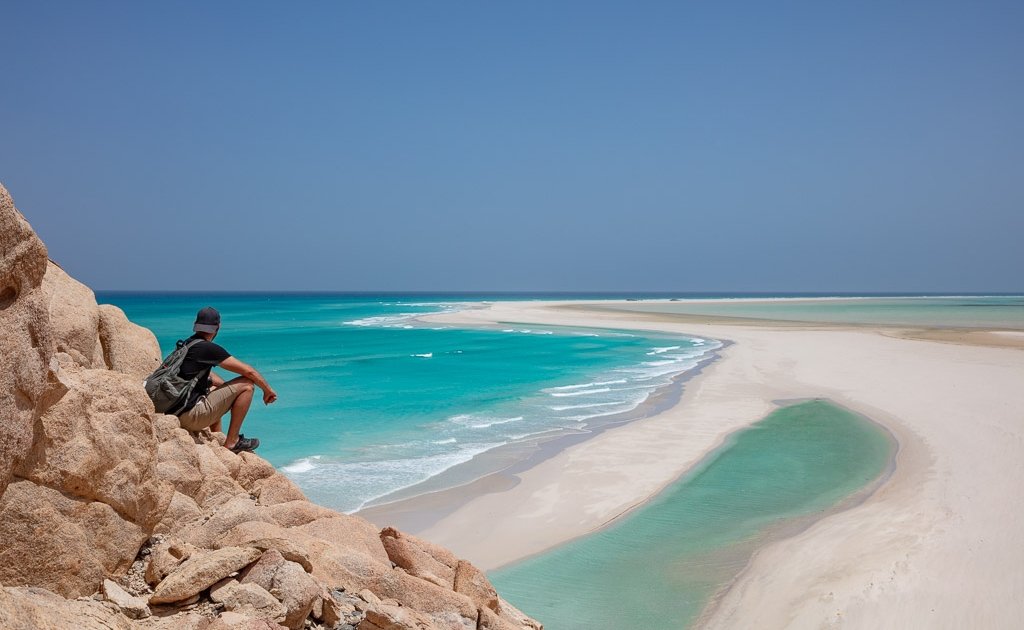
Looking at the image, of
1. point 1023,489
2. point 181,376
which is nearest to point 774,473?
point 1023,489

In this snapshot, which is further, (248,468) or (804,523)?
(804,523)

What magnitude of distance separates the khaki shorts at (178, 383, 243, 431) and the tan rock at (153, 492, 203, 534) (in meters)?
1.28

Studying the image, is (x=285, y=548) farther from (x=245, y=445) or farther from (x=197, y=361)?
(x=245, y=445)

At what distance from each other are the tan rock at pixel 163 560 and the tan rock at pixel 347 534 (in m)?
1.28

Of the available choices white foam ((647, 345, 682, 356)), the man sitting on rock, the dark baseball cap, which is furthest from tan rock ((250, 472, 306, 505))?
white foam ((647, 345, 682, 356))

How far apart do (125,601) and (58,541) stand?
514mm

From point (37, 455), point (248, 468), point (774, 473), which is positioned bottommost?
point (774, 473)

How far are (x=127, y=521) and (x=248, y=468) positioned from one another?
2574 mm

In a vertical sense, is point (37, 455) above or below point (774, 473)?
above

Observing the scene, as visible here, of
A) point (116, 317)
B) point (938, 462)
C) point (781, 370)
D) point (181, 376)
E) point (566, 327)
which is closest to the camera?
point (181, 376)

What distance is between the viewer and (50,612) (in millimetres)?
3174

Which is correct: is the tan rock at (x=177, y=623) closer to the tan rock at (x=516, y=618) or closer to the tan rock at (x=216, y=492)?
the tan rock at (x=216, y=492)

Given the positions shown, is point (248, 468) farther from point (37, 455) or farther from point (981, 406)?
point (981, 406)

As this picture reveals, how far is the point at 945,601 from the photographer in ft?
22.5
